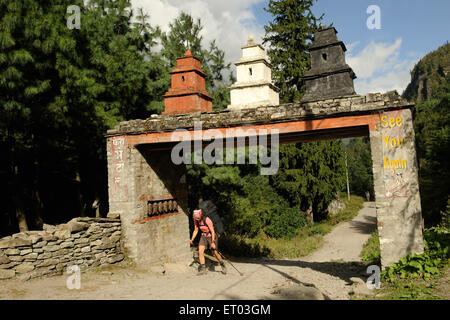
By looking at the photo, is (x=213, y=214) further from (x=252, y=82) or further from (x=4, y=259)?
(x=4, y=259)

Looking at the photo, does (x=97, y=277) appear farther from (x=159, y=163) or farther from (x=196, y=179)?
(x=196, y=179)

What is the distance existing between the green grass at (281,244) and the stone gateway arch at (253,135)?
5.75m

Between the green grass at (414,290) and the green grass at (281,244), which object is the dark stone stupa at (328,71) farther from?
the green grass at (281,244)

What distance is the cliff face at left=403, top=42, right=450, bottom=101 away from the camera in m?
112

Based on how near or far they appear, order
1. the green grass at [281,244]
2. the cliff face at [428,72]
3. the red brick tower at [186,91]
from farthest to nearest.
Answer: the cliff face at [428,72], the green grass at [281,244], the red brick tower at [186,91]

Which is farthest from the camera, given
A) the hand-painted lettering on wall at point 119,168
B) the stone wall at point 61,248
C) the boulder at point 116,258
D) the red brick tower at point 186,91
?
the red brick tower at point 186,91

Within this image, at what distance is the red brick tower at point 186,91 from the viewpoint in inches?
459

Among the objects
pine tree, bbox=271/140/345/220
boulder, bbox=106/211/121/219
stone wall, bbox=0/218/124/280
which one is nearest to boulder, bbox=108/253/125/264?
stone wall, bbox=0/218/124/280

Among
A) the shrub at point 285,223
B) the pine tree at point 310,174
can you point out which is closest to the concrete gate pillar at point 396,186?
the shrub at point 285,223

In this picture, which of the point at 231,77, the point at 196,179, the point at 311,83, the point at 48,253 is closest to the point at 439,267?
the point at 311,83

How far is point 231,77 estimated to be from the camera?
73.5 ft

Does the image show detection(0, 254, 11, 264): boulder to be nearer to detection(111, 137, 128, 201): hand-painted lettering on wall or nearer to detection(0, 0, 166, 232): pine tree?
detection(111, 137, 128, 201): hand-painted lettering on wall

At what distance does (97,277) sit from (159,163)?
13.9ft

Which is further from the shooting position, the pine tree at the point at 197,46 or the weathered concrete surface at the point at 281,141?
the pine tree at the point at 197,46
